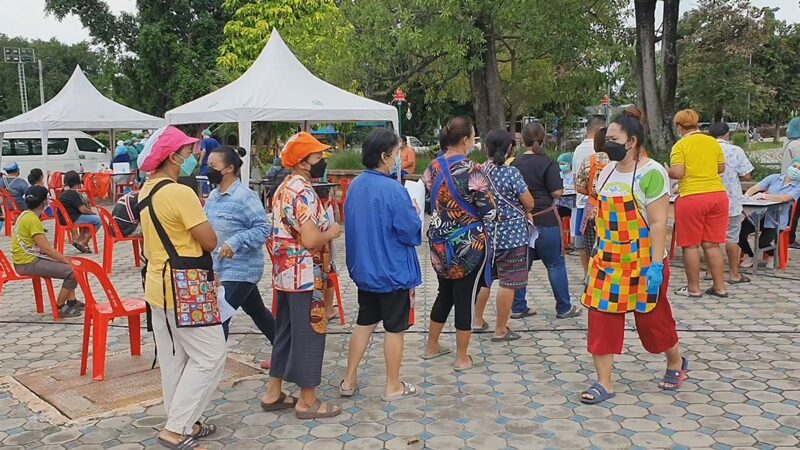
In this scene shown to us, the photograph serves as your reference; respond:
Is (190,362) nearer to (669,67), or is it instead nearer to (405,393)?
(405,393)

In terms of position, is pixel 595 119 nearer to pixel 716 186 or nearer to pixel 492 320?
pixel 716 186

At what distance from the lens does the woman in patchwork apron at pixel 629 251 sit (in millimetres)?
3715

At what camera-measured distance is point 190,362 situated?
3.38 meters

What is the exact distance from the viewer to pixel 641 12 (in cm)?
1296

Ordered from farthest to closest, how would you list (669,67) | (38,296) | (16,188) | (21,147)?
(21,147) < (669,67) < (16,188) < (38,296)

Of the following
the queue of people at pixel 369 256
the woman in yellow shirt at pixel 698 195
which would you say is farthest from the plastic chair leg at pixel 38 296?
the woman in yellow shirt at pixel 698 195

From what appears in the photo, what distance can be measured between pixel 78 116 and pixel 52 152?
5.33m

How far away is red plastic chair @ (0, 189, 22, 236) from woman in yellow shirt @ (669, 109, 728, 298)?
917 cm

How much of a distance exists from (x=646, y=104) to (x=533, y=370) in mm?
10213

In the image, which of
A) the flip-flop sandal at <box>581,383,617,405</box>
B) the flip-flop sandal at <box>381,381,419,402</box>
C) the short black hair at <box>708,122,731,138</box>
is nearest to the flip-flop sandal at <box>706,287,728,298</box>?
the short black hair at <box>708,122,731,138</box>

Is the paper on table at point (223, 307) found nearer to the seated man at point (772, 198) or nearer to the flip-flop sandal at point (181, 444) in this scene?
the flip-flop sandal at point (181, 444)

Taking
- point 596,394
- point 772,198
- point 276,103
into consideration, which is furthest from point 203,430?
point 276,103

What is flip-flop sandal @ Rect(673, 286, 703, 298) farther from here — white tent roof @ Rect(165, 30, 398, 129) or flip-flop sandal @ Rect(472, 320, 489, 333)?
white tent roof @ Rect(165, 30, 398, 129)

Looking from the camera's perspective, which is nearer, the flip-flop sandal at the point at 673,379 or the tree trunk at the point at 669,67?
the flip-flop sandal at the point at 673,379
